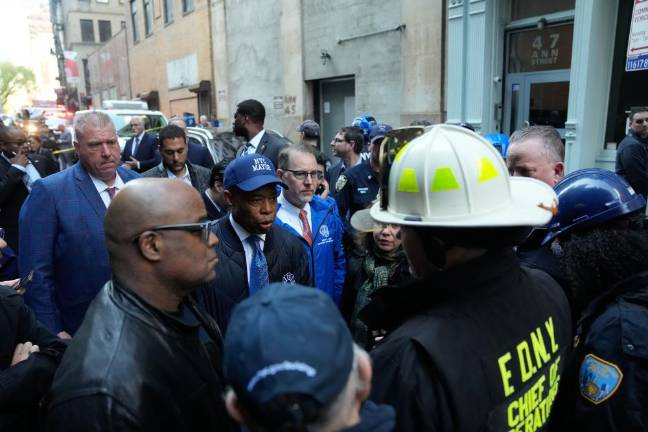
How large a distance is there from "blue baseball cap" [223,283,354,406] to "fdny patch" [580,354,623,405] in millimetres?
1047

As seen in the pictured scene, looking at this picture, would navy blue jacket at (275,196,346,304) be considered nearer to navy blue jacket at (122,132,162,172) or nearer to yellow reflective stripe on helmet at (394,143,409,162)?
yellow reflective stripe on helmet at (394,143,409,162)

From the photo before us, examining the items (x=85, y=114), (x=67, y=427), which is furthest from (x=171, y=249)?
(x=85, y=114)

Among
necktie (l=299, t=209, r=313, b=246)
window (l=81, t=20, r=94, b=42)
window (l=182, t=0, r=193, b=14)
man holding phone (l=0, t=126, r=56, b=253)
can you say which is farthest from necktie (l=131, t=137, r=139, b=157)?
window (l=81, t=20, r=94, b=42)

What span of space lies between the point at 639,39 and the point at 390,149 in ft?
18.1

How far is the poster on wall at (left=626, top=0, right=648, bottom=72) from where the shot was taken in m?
5.24

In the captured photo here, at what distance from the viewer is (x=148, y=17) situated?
1022 inches

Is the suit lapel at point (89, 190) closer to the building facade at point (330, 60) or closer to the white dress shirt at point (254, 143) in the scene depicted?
the white dress shirt at point (254, 143)

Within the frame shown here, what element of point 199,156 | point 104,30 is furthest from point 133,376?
point 104,30

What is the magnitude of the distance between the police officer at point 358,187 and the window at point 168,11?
69.5ft

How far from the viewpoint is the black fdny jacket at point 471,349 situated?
1.12m

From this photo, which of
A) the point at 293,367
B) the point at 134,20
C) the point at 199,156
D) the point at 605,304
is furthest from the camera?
the point at 134,20

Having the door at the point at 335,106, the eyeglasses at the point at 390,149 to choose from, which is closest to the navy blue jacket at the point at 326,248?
the eyeglasses at the point at 390,149

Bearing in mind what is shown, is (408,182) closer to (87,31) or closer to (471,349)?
(471,349)

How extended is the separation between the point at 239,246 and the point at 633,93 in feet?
22.6
